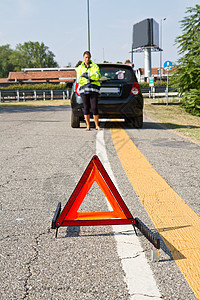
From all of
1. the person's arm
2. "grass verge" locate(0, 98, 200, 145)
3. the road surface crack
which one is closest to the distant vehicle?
the person's arm

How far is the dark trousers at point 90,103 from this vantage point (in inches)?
376

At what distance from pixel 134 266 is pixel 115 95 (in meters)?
7.82

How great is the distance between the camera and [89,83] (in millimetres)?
9578

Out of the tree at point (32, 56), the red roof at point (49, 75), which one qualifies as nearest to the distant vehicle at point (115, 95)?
the red roof at point (49, 75)

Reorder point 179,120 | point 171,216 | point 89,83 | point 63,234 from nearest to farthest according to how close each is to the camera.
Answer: point 63,234 → point 171,216 → point 89,83 → point 179,120

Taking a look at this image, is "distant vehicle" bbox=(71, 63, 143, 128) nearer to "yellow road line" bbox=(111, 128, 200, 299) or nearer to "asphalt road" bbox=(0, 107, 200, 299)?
"asphalt road" bbox=(0, 107, 200, 299)

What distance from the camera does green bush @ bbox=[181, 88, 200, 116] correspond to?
1535 cm

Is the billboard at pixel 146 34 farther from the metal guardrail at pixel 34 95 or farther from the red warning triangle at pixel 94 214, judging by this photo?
the red warning triangle at pixel 94 214

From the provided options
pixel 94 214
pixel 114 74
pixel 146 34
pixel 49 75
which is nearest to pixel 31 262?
pixel 94 214

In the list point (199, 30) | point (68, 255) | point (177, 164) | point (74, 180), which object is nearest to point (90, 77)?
point (177, 164)

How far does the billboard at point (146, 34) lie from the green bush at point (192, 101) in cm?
8074

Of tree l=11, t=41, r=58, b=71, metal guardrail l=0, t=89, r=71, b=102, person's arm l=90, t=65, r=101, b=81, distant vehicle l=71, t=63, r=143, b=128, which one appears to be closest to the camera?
person's arm l=90, t=65, r=101, b=81

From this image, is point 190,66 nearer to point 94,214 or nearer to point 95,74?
point 95,74

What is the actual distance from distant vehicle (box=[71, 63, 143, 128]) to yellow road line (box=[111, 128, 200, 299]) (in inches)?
168
